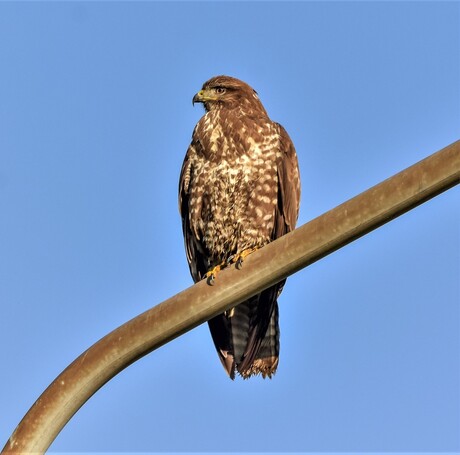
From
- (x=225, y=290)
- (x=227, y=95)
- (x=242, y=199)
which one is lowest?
(x=225, y=290)

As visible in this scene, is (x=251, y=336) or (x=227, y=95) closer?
(x=251, y=336)

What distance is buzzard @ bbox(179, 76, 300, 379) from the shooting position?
25.2 feet

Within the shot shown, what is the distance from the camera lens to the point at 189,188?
8.18 meters

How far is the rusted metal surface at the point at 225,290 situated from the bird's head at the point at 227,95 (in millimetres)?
4546

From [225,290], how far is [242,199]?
3810 millimetres

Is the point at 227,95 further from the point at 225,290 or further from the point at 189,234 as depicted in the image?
the point at 225,290

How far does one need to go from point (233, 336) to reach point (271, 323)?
32cm

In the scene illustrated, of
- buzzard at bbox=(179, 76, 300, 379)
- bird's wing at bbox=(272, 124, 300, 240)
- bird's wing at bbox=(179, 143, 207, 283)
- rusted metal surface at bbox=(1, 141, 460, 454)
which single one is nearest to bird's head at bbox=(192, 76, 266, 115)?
buzzard at bbox=(179, 76, 300, 379)

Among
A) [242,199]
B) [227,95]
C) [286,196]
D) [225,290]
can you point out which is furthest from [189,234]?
[225,290]

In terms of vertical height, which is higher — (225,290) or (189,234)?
(189,234)

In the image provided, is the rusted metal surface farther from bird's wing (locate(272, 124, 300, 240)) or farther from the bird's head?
the bird's head

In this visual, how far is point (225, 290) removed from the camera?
13.2ft

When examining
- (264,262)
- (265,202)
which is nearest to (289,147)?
(265,202)

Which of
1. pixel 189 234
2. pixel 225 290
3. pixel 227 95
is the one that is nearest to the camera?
pixel 225 290
